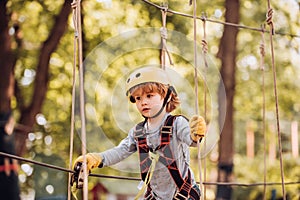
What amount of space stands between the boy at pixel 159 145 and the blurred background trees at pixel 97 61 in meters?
4.64

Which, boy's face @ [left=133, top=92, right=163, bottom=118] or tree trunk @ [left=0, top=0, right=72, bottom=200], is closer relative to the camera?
boy's face @ [left=133, top=92, right=163, bottom=118]

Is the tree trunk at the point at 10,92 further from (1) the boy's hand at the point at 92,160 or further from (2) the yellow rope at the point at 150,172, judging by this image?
(2) the yellow rope at the point at 150,172

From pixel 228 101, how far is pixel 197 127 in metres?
4.98

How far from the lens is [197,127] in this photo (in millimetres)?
2725

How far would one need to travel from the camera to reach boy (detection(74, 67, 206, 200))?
9.55 feet

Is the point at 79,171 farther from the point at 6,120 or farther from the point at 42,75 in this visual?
the point at 42,75

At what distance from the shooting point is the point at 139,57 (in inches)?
436

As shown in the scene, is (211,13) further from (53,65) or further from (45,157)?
(45,157)

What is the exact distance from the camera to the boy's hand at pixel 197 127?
8.92 ft

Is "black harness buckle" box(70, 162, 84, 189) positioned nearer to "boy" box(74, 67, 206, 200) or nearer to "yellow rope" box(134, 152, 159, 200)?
"boy" box(74, 67, 206, 200)

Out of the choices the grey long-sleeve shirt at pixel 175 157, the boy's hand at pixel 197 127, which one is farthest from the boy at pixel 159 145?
the boy's hand at pixel 197 127

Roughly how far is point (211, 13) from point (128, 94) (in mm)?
6543

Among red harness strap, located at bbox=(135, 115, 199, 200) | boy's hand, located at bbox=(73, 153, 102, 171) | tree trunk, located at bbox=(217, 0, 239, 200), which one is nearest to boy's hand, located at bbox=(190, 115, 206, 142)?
red harness strap, located at bbox=(135, 115, 199, 200)

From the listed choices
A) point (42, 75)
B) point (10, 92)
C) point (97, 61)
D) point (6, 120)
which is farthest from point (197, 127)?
point (97, 61)
